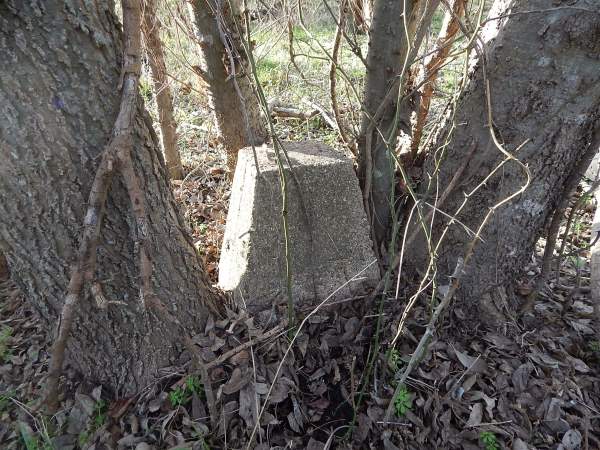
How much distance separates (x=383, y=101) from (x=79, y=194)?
129 cm

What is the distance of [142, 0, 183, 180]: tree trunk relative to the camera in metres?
2.44

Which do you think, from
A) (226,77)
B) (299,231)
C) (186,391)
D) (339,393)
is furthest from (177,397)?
(226,77)

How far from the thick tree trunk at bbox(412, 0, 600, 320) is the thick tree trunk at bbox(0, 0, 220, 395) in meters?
1.29

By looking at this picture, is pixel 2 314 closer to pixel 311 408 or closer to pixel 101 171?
pixel 101 171

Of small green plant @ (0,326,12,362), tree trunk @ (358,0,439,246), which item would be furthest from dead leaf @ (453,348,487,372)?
small green plant @ (0,326,12,362)

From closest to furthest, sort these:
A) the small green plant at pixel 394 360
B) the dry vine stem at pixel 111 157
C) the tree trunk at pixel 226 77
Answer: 1. the dry vine stem at pixel 111 157
2. the small green plant at pixel 394 360
3. the tree trunk at pixel 226 77

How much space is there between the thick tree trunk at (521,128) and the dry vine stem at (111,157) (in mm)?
1264

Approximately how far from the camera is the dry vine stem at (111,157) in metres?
1.19

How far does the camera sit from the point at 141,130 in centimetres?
132

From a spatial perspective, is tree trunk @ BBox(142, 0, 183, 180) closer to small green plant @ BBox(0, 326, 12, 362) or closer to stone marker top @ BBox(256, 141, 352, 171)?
stone marker top @ BBox(256, 141, 352, 171)

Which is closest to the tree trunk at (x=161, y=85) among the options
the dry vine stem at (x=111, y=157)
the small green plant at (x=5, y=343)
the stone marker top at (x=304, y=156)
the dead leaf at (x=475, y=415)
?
the stone marker top at (x=304, y=156)

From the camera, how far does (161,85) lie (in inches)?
108

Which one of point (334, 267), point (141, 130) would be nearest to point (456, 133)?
point (334, 267)

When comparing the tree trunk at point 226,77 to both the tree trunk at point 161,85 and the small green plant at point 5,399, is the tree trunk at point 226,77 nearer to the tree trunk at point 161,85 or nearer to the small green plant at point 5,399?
the tree trunk at point 161,85
